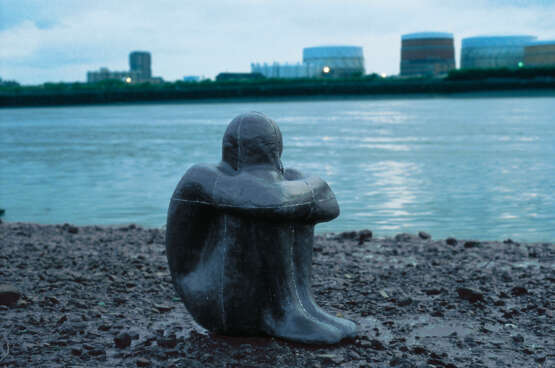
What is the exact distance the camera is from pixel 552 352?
16.2 feet

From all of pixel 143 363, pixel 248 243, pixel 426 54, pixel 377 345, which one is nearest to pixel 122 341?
pixel 143 363

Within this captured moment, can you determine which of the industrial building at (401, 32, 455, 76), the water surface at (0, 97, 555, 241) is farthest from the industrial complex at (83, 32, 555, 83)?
the water surface at (0, 97, 555, 241)

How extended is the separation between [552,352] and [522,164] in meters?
16.3

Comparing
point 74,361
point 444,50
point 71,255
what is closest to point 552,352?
point 74,361

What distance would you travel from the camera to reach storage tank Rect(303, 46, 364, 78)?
5084 inches

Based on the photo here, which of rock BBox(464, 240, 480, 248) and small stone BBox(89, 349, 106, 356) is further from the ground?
small stone BBox(89, 349, 106, 356)

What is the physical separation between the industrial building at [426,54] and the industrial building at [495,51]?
13.4 ft

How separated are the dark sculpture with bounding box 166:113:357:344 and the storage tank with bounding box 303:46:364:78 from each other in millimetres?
124234

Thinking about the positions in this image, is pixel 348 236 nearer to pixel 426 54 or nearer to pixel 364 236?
pixel 364 236

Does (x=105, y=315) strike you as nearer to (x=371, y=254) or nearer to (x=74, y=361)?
(x=74, y=361)

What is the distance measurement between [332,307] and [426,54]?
4560 inches

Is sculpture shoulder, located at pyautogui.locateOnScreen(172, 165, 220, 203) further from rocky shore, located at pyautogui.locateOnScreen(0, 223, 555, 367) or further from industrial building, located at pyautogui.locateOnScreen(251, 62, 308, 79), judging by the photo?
industrial building, located at pyautogui.locateOnScreen(251, 62, 308, 79)

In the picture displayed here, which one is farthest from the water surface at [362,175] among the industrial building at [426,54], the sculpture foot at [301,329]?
the industrial building at [426,54]

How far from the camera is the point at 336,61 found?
12975cm
